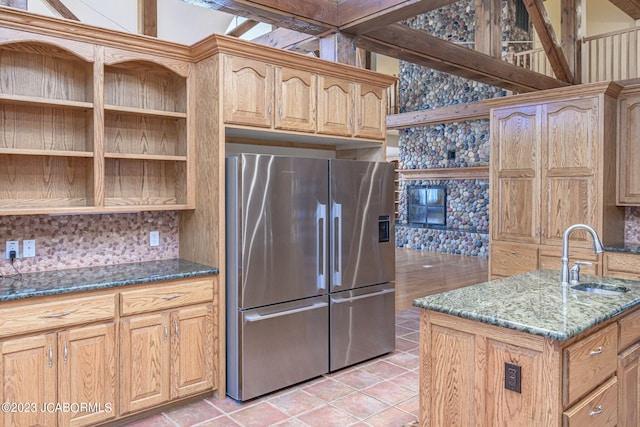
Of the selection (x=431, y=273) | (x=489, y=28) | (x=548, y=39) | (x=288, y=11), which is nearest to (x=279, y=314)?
(x=288, y=11)

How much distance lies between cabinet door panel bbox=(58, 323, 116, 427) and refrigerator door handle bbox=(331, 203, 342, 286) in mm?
Result: 1585

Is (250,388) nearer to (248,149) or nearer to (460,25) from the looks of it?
(248,149)

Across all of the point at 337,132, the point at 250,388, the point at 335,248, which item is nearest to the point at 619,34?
the point at 337,132

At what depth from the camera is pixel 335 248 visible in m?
3.51

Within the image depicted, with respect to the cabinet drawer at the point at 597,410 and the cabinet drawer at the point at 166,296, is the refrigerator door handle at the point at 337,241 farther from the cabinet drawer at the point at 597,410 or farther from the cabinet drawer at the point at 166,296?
the cabinet drawer at the point at 597,410

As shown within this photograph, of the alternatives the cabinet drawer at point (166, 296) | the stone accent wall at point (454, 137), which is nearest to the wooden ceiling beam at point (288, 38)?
the cabinet drawer at point (166, 296)

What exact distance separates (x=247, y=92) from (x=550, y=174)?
10.3 feet

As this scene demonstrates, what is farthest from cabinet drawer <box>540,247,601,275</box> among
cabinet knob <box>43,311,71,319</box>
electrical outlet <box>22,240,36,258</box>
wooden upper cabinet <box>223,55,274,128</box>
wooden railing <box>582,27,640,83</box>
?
electrical outlet <box>22,240,36,258</box>

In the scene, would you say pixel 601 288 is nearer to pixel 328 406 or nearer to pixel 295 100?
pixel 328 406

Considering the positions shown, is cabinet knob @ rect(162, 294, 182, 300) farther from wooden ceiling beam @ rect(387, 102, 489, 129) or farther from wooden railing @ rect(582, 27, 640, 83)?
wooden ceiling beam @ rect(387, 102, 489, 129)

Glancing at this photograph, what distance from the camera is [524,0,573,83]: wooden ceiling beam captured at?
5180mm

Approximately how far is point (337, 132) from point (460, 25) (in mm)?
7832

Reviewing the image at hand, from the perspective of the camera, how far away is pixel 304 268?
10.9 ft

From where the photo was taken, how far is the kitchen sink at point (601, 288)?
8.26 ft
